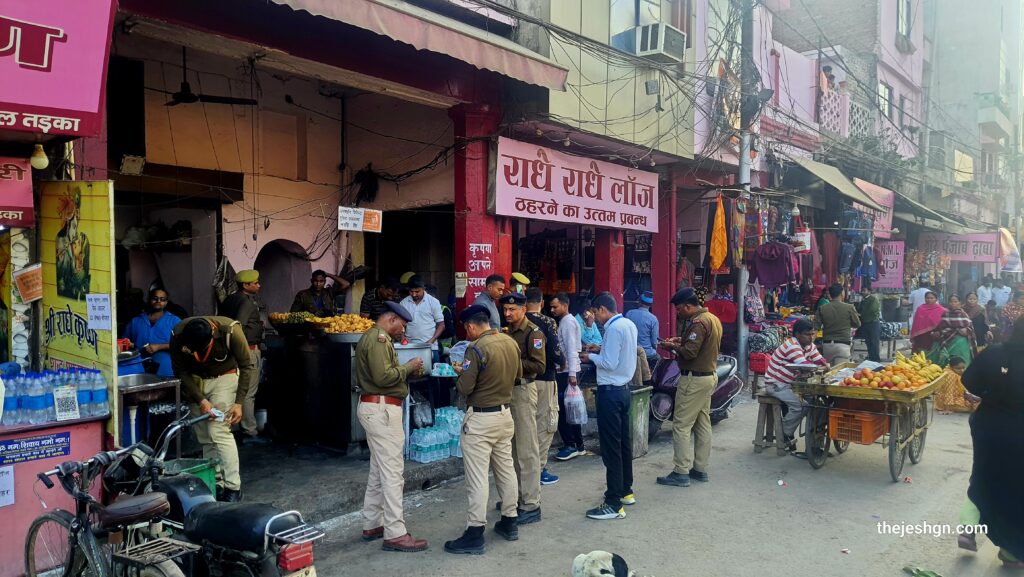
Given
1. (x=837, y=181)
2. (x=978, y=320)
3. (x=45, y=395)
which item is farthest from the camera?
(x=837, y=181)

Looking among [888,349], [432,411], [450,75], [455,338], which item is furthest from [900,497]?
[888,349]

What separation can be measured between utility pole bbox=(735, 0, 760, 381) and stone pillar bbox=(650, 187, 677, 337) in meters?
1.62

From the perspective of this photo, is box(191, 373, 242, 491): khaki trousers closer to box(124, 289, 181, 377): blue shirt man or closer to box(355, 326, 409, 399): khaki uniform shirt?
box(355, 326, 409, 399): khaki uniform shirt

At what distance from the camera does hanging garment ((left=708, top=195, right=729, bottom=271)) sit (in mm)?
12469

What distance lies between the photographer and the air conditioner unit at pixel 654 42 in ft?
34.9

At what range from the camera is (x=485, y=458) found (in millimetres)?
5258

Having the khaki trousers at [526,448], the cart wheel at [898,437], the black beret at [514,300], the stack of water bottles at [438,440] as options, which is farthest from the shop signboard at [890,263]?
the khaki trousers at [526,448]

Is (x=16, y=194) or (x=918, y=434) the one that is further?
(x=918, y=434)

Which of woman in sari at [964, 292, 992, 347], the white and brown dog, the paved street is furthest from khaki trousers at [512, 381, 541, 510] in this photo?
woman in sari at [964, 292, 992, 347]

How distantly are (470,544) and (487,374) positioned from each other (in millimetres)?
1333

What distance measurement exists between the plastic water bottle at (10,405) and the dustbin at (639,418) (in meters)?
5.74

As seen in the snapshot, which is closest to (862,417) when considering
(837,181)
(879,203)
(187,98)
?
(187,98)

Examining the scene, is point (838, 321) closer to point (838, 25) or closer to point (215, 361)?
point (215, 361)
